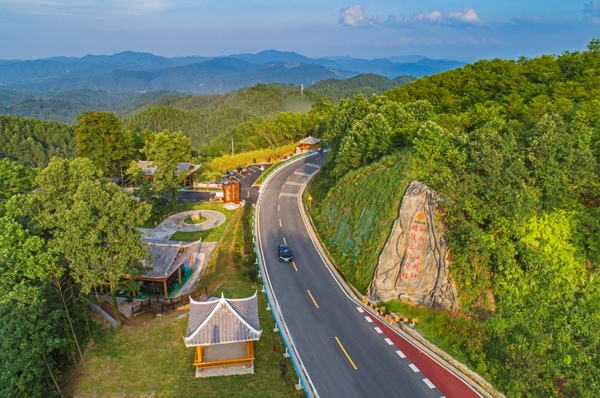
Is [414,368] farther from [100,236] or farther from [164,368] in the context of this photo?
[100,236]

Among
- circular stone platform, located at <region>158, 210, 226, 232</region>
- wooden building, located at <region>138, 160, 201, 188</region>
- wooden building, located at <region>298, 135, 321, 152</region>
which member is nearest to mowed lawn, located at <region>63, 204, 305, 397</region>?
circular stone platform, located at <region>158, 210, 226, 232</region>

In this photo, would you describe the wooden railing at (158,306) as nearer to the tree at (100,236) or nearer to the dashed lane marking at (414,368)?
the tree at (100,236)

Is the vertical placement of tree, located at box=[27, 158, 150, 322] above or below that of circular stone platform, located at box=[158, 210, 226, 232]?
above

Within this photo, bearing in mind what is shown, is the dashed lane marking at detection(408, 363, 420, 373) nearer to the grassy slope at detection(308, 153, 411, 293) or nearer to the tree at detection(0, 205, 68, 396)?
the grassy slope at detection(308, 153, 411, 293)

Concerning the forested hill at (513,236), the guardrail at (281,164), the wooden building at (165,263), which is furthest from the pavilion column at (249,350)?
the guardrail at (281,164)

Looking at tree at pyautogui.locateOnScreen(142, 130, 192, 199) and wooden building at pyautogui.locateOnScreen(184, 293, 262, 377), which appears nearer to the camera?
wooden building at pyautogui.locateOnScreen(184, 293, 262, 377)

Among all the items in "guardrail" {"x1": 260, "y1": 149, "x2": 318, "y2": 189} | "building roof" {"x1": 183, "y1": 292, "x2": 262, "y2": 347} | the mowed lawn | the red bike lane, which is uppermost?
"guardrail" {"x1": 260, "y1": 149, "x2": 318, "y2": 189}

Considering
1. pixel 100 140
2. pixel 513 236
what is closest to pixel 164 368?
pixel 513 236
